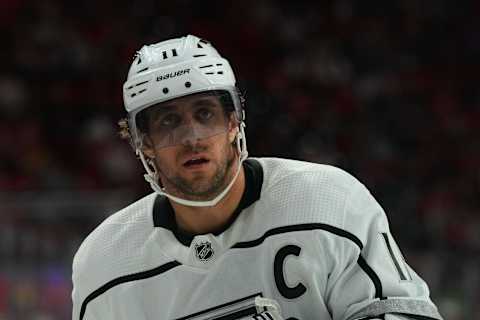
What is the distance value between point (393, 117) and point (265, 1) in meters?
1.86

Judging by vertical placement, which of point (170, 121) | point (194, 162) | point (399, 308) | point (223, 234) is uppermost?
point (170, 121)

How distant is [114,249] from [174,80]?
43cm

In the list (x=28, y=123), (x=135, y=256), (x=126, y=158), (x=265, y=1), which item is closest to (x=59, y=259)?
(x=126, y=158)

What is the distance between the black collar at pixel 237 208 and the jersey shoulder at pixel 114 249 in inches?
1.1

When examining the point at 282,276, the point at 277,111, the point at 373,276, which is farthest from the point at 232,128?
the point at 277,111

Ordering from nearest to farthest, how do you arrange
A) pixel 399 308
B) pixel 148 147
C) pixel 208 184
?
pixel 399 308, pixel 208 184, pixel 148 147

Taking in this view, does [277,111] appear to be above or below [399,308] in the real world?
above

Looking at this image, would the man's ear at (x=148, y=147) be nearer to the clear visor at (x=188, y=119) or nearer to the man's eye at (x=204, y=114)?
the clear visor at (x=188, y=119)

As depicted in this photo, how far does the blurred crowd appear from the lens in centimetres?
486

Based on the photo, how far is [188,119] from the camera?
2.25 m

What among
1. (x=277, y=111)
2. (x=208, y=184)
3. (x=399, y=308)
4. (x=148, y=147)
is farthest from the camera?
(x=277, y=111)

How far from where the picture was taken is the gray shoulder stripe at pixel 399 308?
2.12m

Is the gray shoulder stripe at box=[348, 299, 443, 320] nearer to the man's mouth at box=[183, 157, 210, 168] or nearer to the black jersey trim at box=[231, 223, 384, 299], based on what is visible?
the black jersey trim at box=[231, 223, 384, 299]

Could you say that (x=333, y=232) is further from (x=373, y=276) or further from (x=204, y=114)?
(x=204, y=114)
